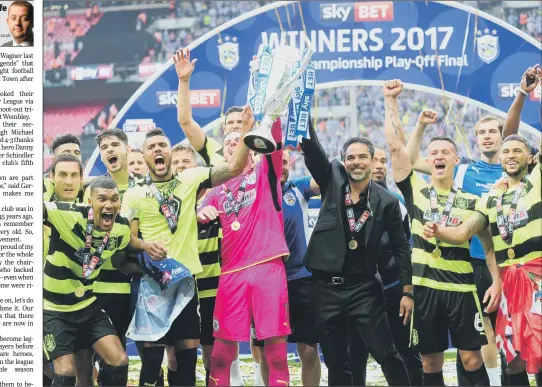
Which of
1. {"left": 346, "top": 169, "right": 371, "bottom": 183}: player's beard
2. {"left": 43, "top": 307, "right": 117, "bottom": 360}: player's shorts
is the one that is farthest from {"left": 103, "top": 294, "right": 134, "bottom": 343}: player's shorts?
{"left": 346, "top": 169, "right": 371, "bottom": 183}: player's beard

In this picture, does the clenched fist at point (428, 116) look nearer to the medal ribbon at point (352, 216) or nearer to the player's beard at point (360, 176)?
the player's beard at point (360, 176)

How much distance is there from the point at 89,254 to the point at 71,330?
0.49 meters

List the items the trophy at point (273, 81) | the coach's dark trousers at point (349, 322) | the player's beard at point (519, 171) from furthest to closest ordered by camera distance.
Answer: the player's beard at point (519, 171), the coach's dark trousers at point (349, 322), the trophy at point (273, 81)

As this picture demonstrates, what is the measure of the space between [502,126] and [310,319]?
1.89 metres

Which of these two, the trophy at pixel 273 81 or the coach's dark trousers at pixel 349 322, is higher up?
the trophy at pixel 273 81

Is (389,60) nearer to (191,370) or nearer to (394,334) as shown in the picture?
(394,334)

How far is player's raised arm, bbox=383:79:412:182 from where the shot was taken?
5.18 metres

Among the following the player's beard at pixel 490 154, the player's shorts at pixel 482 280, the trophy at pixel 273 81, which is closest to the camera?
the trophy at pixel 273 81

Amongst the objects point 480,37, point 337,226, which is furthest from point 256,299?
point 480,37

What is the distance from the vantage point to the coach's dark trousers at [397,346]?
5.41 m

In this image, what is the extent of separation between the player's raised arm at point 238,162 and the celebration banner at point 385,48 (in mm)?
929

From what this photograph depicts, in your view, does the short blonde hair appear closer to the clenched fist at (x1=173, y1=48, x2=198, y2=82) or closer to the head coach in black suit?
the head coach in black suit

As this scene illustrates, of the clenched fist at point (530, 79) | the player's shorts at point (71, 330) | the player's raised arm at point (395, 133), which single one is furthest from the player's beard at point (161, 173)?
the clenched fist at point (530, 79)

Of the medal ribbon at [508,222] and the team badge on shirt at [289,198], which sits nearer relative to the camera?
the medal ribbon at [508,222]
